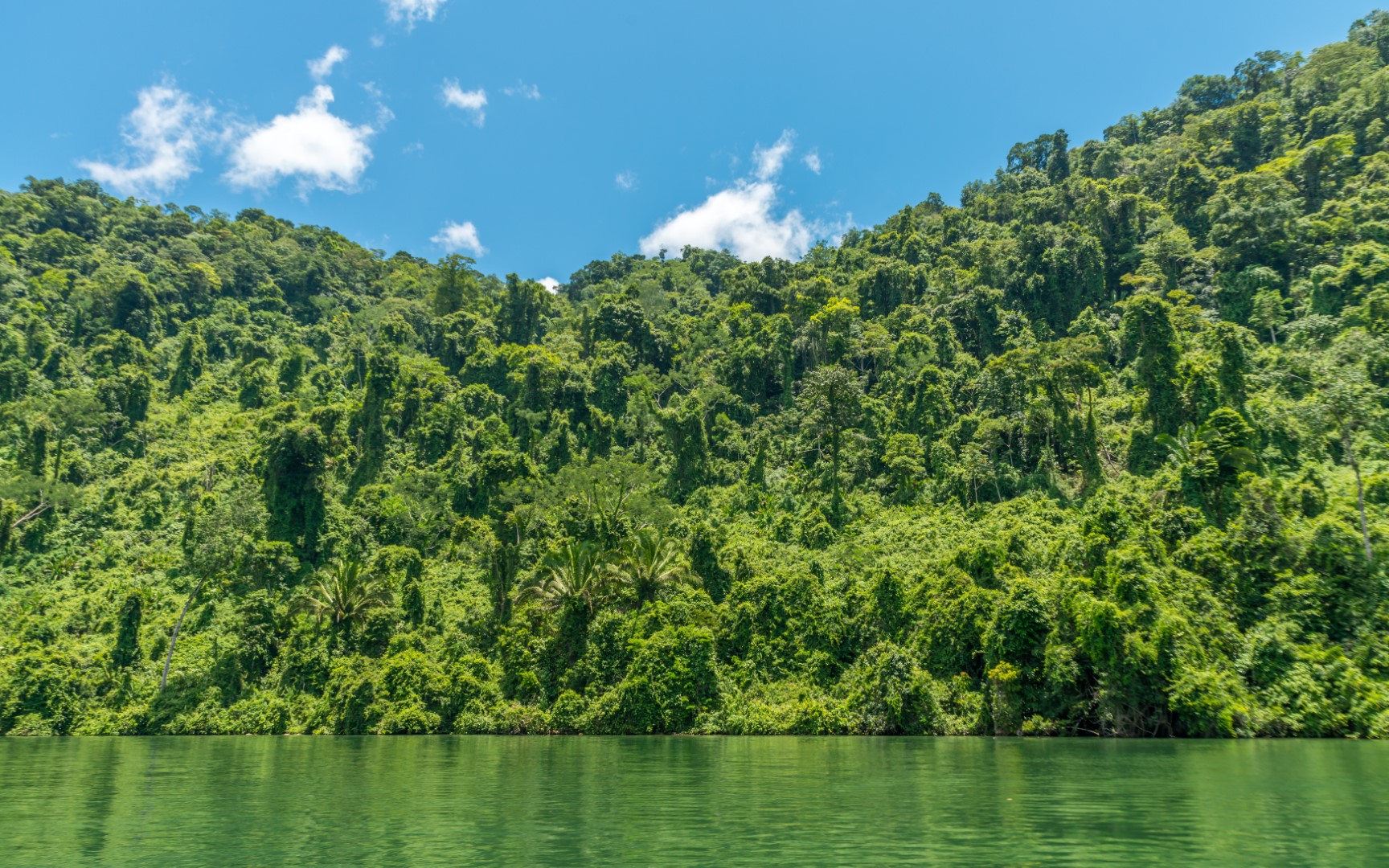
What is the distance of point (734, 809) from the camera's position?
556 inches

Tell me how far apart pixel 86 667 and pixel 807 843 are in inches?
1892

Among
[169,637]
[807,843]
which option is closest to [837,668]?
[807,843]

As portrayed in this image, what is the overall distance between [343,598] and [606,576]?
14.5 metres

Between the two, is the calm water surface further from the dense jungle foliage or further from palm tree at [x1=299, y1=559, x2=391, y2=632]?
palm tree at [x1=299, y1=559, x2=391, y2=632]

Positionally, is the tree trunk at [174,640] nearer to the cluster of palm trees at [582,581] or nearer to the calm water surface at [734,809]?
the cluster of palm trees at [582,581]

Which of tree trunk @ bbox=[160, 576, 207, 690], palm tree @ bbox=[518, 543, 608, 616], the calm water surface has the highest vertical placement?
palm tree @ bbox=[518, 543, 608, 616]

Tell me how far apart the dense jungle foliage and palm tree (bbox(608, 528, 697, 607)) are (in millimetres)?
155

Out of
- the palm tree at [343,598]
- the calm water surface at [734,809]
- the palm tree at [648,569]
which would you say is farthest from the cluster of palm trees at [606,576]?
the calm water surface at [734,809]

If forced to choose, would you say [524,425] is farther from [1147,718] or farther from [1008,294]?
[1147,718]

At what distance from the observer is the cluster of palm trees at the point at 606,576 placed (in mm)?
42094

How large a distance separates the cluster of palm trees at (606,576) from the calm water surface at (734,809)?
16.3m

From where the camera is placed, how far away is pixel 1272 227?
2173 inches

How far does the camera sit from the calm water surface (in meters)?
10.2

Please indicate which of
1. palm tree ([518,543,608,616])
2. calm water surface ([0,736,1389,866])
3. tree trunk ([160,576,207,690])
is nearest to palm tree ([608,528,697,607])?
palm tree ([518,543,608,616])
